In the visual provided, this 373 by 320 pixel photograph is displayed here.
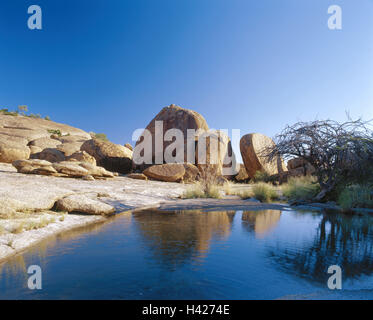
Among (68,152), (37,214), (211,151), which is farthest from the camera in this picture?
(68,152)

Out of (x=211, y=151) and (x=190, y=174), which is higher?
(x=211, y=151)

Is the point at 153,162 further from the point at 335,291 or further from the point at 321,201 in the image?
the point at 335,291

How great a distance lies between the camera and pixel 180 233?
415 cm

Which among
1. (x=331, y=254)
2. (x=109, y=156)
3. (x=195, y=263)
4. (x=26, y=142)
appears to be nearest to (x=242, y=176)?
(x=109, y=156)

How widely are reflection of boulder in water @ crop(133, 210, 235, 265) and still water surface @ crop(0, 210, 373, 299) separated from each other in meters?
0.01

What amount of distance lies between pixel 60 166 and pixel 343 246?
33.9 feet

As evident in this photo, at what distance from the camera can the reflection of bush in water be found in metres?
2.68

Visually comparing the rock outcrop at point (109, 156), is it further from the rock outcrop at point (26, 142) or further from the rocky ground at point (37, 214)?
the rocky ground at point (37, 214)

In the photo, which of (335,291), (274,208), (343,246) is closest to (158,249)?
(335,291)

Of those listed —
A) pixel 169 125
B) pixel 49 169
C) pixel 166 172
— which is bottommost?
pixel 166 172

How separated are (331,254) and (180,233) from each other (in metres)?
2.18
